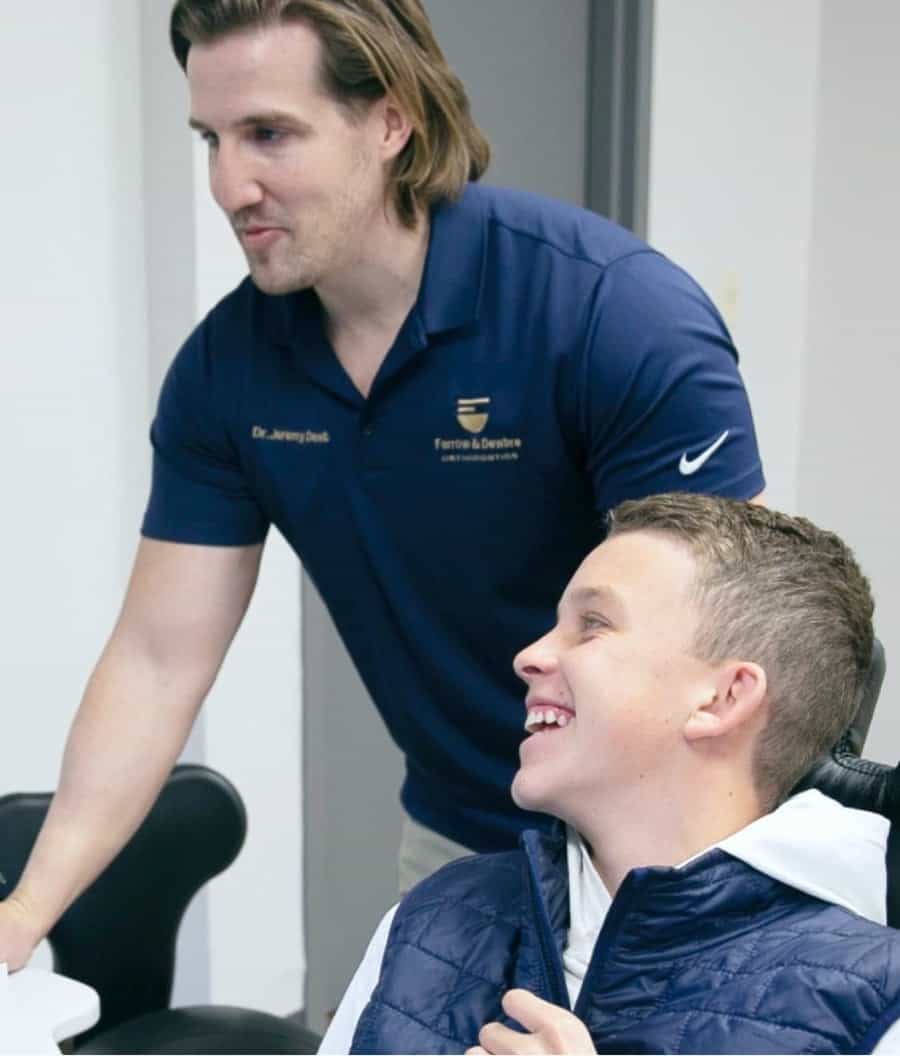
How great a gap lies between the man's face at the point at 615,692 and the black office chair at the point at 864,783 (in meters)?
0.14

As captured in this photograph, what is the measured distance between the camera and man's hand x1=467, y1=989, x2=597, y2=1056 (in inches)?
41.4

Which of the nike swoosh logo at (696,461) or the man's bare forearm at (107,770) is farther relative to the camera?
the man's bare forearm at (107,770)

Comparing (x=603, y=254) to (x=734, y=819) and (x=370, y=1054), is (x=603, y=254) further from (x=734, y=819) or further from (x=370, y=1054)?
(x=370, y=1054)

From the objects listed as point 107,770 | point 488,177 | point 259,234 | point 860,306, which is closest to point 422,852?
point 107,770

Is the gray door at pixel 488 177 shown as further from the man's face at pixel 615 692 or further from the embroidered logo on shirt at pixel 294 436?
the man's face at pixel 615 692

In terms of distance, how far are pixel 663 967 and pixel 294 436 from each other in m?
0.72

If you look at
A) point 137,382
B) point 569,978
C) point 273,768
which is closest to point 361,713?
point 273,768

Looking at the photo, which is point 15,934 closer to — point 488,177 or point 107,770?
point 107,770

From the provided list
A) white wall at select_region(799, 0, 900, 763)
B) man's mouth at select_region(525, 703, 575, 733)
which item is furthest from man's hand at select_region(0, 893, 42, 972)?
white wall at select_region(799, 0, 900, 763)

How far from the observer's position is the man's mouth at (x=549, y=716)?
1.19 metres

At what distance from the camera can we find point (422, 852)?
1.79 metres

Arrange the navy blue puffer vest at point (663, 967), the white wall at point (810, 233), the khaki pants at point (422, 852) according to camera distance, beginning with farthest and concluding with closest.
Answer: the white wall at point (810, 233) → the khaki pants at point (422, 852) → the navy blue puffer vest at point (663, 967)

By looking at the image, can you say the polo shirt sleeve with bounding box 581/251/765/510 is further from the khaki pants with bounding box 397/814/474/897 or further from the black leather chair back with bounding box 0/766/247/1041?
the black leather chair back with bounding box 0/766/247/1041

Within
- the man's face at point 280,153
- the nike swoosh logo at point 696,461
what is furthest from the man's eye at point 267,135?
the nike swoosh logo at point 696,461
